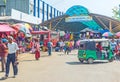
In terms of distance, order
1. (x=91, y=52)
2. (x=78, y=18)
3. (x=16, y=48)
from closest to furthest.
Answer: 1. (x=16, y=48)
2. (x=91, y=52)
3. (x=78, y=18)

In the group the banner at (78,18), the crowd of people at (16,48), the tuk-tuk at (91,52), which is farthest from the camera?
the banner at (78,18)

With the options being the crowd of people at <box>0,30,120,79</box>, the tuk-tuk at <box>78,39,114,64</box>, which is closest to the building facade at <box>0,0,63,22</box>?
the crowd of people at <box>0,30,120,79</box>

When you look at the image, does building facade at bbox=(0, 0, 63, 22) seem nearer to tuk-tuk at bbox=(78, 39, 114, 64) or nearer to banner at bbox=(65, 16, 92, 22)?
banner at bbox=(65, 16, 92, 22)

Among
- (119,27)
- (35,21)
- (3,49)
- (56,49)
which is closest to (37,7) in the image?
(35,21)

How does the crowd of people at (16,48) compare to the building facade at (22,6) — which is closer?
the crowd of people at (16,48)

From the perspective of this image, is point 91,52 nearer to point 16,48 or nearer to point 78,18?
point 16,48

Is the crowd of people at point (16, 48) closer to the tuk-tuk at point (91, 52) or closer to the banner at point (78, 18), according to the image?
the tuk-tuk at point (91, 52)

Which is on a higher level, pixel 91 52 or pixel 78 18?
pixel 78 18

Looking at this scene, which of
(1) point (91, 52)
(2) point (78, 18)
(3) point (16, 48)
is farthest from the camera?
(2) point (78, 18)

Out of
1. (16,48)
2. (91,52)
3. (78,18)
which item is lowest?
(91,52)

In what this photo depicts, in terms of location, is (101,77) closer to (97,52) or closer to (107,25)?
(97,52)

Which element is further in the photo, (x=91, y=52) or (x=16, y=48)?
(x=91, y=52)

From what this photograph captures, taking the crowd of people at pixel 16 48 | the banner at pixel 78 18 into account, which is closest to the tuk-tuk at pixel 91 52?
the crowd of people at pixel 16 48

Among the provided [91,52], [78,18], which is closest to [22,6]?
[78,18]
